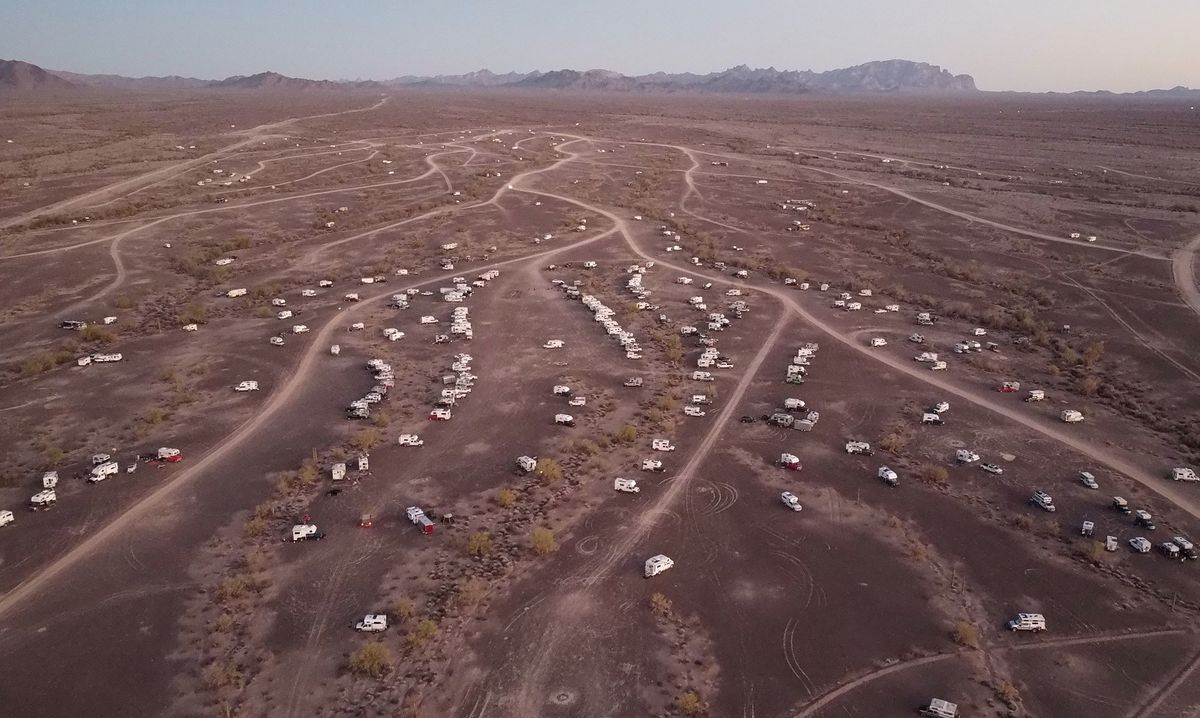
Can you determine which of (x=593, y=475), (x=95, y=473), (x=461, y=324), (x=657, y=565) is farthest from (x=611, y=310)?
(x=95, y=473)

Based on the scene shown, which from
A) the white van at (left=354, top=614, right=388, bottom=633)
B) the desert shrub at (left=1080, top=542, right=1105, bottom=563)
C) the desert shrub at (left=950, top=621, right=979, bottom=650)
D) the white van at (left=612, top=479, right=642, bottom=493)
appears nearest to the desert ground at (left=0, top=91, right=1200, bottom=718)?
the desert shrub at (left=950, top=621, right=979, bottom=650)

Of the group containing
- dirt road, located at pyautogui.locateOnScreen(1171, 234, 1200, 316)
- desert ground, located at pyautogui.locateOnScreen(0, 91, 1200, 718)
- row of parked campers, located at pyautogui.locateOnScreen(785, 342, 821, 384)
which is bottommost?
desert ground, located at pyautogui.locateOnScreen(0, 91, 1200, 718)

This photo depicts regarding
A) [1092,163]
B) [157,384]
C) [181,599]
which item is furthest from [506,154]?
[181,599]

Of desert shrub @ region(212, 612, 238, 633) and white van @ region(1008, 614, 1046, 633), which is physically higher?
white van @ region(1008, 614, 1046, 633)

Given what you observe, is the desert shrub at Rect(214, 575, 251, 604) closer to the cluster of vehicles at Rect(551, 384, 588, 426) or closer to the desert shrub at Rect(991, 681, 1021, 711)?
the cluster of vehicles at Rect(551, 384, 588, 426)

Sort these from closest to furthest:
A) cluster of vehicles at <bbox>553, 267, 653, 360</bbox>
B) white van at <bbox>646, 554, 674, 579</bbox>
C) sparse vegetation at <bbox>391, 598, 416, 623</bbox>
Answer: sparse vegetation at <bbox>391, 598, 416, 623</bbox>
white van at <bbox>646, 554, 674, 579</bbox>
cluster of vehicles at <bbox>553, 267, 653, 360</bbox>

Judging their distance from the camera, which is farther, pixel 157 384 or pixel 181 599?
pixel 157 384

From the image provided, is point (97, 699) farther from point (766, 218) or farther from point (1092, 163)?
point (1092, 163)
